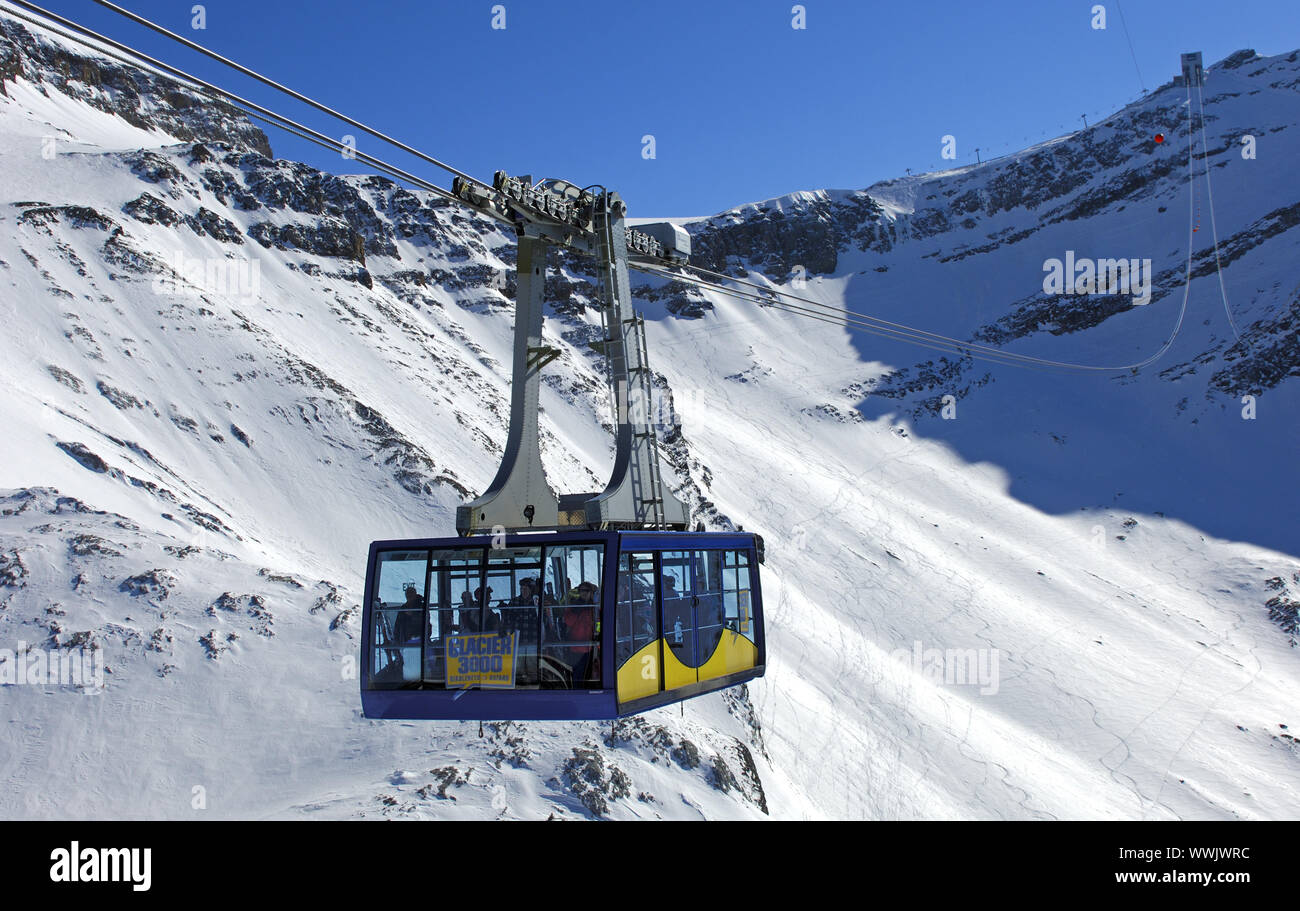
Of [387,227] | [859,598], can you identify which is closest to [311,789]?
[859,598]

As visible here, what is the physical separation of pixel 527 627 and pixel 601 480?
38607mm

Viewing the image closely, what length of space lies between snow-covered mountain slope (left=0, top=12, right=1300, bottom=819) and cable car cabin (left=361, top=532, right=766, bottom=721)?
6.90 metres

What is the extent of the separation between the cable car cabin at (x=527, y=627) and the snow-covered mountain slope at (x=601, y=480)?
22.6ft

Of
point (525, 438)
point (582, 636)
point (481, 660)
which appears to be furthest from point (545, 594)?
point (525, 438)

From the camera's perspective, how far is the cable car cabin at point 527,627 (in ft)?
38.8

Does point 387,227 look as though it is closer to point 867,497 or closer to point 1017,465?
point 867,497

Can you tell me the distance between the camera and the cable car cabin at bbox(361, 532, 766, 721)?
11812 millimetres

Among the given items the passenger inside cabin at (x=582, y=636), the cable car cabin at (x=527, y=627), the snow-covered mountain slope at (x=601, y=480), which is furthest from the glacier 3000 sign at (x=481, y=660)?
the snow-covered mountain slope at (x=601, y=480)

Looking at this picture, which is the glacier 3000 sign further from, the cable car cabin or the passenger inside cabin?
the passenger inside cabin

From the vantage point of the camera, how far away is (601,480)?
1991 inches

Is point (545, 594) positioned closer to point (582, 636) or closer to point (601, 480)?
point (582, 636)

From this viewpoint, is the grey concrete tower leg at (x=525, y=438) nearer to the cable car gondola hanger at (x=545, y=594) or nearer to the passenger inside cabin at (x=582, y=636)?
the cable car gondola hanger at (x=545, y=594)

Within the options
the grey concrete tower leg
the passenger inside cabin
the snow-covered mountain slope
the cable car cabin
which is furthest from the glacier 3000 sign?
the snow-covered mountain slope

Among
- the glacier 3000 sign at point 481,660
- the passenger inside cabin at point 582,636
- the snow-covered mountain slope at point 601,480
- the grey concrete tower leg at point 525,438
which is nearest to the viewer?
the passenger inside cabin at point 582,636
